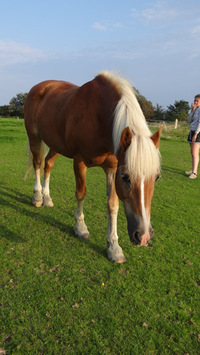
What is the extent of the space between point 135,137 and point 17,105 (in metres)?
58.8

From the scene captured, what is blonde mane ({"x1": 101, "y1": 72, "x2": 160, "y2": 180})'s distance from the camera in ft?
6.97

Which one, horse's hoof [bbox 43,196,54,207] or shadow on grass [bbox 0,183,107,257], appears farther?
horse's hoof [bbox 43,196,54,207]

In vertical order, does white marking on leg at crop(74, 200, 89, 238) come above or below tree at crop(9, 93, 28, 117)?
below

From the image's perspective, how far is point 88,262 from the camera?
2.89 m

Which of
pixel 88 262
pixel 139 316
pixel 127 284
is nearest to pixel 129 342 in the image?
pixel 139 316

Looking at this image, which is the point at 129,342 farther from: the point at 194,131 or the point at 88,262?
the point at 194,131

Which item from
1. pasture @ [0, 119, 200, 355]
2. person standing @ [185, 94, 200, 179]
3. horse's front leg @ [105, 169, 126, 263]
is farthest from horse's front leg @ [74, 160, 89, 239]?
person standing @ [185, 94, 200, 179]

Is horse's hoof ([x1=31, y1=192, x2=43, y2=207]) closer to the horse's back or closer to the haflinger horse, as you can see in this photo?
the haflinger horse

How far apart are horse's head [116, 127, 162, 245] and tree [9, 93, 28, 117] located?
50.9 m

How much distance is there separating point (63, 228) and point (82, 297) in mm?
1455

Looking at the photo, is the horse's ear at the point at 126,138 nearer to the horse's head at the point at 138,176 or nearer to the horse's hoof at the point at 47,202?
the horse's head at the point at 138,176

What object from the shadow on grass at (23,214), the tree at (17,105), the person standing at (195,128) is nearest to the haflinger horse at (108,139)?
the shadow on grass at (23,214)

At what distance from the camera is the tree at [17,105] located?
52812 mm

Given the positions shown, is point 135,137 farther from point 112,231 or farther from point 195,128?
point 195,128
